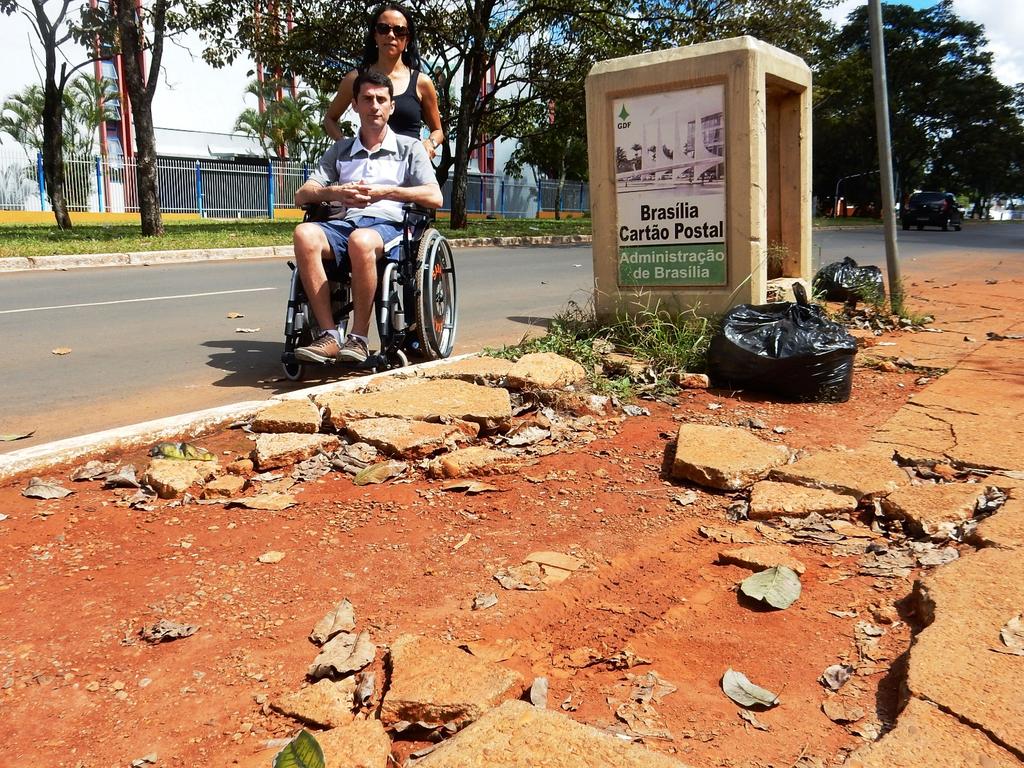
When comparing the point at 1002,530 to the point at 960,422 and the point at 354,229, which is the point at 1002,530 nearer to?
the point at 960,422

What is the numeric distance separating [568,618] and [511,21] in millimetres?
21336

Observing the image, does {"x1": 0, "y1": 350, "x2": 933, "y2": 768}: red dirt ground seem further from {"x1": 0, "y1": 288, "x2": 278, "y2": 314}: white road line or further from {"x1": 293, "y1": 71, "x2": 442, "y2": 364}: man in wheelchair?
{"x1": 0, "y1": 288, "x2": 278, "y2": 314}: white road line

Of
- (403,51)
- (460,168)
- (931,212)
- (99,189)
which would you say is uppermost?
(99,189)

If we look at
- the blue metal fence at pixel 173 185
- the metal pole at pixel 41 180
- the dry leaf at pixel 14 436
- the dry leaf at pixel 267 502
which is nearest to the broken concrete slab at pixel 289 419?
the dry leaf at pixel 267 502

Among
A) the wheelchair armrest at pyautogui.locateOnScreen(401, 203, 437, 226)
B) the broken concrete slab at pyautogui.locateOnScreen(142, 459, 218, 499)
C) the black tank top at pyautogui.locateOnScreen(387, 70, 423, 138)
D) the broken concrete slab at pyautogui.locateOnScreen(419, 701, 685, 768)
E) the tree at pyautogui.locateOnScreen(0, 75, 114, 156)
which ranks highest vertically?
the tree at pyautogui.locateOnScreen(0, 75, 114, 156)

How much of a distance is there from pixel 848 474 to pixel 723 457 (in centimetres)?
44

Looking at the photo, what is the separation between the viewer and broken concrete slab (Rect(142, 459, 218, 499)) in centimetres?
305

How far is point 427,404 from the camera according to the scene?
3.80 metres

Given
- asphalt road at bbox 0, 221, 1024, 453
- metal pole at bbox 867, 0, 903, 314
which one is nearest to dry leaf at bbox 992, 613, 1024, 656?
asphalt road at bbox 0, 221, 1024, 453

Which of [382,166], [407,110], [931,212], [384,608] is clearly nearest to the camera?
[384,608]

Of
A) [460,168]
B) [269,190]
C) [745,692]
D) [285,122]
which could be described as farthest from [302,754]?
[285,122]

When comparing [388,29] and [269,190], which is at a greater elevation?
[269,190]

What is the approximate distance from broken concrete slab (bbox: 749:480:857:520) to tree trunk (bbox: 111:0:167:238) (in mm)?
15955

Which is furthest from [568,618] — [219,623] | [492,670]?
[219,623]
